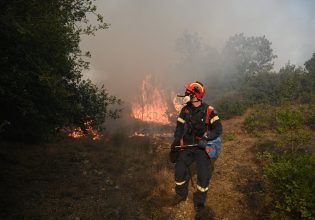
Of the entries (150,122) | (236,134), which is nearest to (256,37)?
(150,122)

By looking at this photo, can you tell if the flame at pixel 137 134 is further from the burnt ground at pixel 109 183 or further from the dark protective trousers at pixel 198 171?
the dark protective trousers at pixel 198 171

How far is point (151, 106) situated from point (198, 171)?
65.3 feet

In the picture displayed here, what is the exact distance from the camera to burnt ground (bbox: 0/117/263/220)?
24.1ft

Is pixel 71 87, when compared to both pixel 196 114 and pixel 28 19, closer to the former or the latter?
pixel 28 19

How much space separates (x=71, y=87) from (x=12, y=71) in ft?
15.0

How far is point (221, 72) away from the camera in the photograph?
43.2 meters

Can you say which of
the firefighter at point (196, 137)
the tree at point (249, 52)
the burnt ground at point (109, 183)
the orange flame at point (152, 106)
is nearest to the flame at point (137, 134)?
the burnt ground at point (109, 183)

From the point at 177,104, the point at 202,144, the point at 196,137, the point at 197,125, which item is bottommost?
the point at 202,144

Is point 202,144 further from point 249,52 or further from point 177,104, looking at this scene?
point 249,52

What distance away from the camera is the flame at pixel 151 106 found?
976 inches

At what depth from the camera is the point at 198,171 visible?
716 cm

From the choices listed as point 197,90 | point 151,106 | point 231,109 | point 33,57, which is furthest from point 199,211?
point 151,106

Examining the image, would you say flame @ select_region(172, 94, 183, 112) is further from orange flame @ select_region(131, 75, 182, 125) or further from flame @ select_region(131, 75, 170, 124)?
flame @ select_region(131, 75, 170, 124)

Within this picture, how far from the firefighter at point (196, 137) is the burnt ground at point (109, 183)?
2.44 feet
